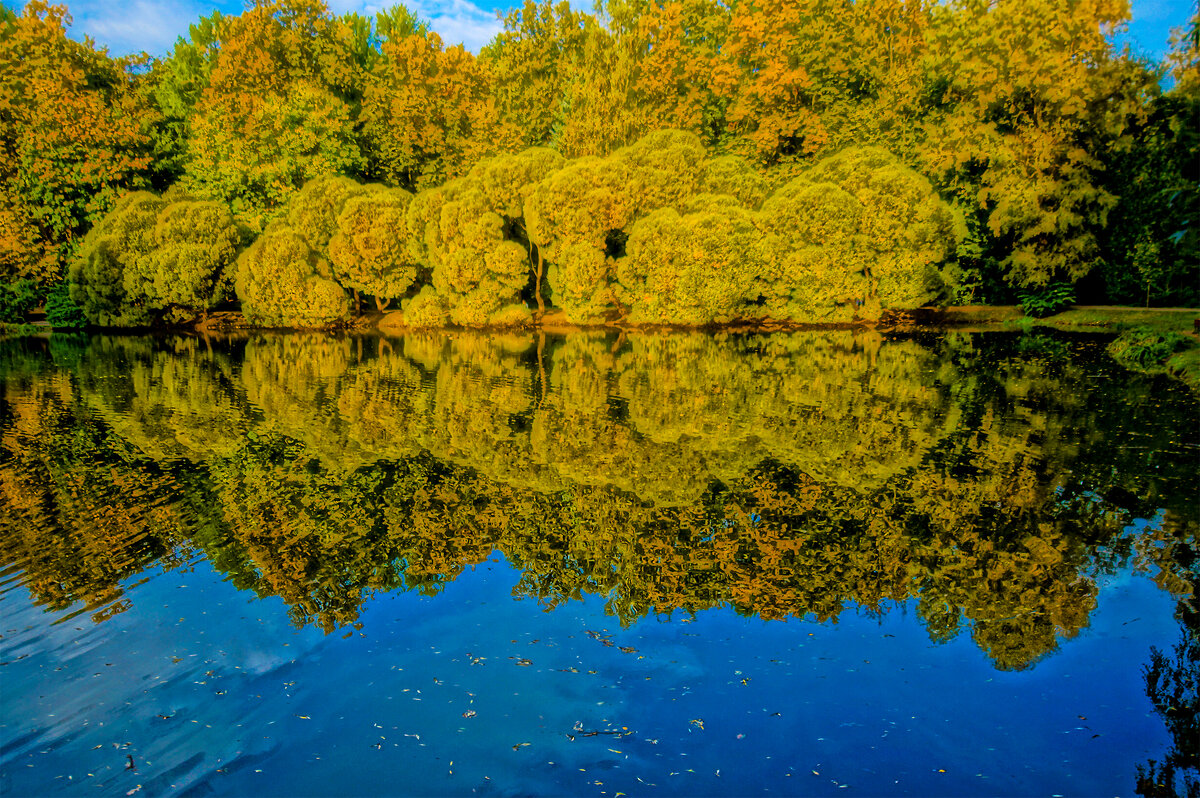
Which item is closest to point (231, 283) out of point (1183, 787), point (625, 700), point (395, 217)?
point (395, 217)

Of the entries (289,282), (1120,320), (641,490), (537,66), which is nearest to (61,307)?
(289,282)

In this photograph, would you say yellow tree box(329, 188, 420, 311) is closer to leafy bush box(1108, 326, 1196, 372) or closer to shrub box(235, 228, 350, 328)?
shrub box(235, 228, 350, 328)

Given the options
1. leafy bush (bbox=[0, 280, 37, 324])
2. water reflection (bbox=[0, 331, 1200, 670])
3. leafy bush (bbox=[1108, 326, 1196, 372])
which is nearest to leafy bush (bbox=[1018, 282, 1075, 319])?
leafy bush (bbox=[1108, 326, 1196, 372])

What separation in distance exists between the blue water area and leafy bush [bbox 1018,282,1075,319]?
3602cm

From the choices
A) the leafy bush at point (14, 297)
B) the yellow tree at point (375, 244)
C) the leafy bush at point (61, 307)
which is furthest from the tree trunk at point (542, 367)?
the leafy bush at point (14, 297)

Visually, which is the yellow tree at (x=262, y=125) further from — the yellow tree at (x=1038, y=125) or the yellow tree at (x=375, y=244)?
the yellow tree at (x=1038, y=125)

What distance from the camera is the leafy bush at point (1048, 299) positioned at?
128 feet

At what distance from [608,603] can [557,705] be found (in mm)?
2079

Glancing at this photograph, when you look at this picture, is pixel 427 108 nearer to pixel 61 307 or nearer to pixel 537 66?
pixel 537 66

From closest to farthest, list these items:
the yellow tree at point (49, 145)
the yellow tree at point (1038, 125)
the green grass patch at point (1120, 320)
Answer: the green grass patch at point (1120, 320) < the yellow tree at point (1038, 125) < the yellow tree at point (49, 145)

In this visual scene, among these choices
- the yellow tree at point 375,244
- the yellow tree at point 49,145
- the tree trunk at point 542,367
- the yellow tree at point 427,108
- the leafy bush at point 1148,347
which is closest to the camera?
the tree trunk at point 542,367

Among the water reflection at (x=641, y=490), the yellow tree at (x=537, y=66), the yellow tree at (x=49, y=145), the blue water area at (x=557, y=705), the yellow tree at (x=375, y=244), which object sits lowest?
the blue water area at (x=557, y=705)

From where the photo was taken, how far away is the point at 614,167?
132ft

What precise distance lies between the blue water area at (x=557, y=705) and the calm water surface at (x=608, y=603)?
0.10ft
